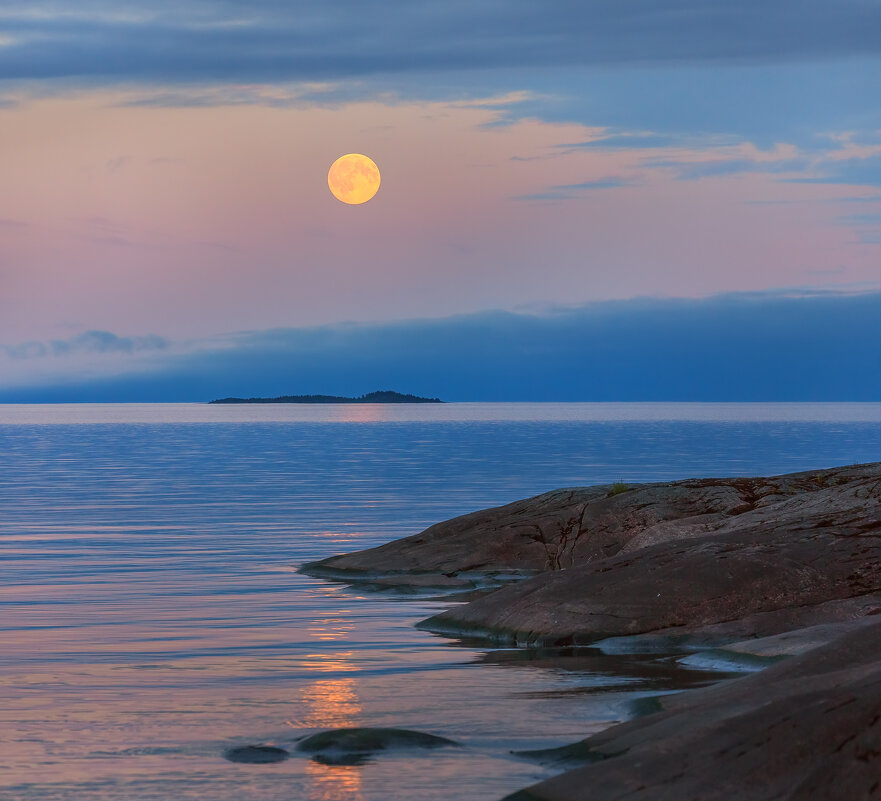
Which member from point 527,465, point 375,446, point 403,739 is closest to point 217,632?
point 403,739

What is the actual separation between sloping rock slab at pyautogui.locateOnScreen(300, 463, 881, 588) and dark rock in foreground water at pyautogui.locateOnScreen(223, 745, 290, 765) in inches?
492

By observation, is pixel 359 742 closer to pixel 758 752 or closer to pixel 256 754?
pixel 256 754

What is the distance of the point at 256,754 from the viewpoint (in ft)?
40.2

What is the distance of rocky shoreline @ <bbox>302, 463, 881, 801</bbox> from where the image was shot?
9.82 meters

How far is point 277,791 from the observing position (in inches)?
436

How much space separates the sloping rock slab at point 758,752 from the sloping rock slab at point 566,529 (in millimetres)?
13262

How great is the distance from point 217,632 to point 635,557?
240 inches

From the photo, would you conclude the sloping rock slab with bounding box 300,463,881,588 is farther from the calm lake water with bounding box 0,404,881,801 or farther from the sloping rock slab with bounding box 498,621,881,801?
the sloping rock slab with bounding box 498,621,881,801

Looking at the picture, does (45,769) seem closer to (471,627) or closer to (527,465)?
(471,627)

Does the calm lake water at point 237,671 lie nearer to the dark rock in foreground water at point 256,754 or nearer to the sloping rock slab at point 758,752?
the dark rock in foreground water at point 256,754

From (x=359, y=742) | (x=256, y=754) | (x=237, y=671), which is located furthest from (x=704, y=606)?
(x=256, y=754)

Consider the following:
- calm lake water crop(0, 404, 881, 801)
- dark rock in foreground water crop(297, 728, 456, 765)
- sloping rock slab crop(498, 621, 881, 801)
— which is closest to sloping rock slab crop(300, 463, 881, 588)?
calm lake water crop(0, 404, 881, 801)

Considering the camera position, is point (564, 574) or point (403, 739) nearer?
point (403, 739)

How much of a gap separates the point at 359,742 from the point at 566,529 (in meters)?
14.5
